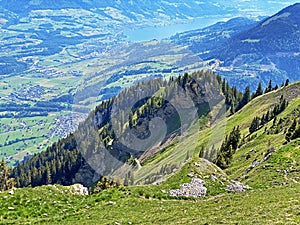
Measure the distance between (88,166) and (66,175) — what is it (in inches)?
532

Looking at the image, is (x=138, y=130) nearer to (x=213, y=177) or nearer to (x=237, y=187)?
(x=213, y=177)

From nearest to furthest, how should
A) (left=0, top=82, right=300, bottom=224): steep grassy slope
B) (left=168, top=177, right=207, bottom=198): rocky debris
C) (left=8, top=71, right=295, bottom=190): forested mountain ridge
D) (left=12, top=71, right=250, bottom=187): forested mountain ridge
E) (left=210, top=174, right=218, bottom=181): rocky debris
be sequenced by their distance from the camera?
(left=0, top=82, right=300, bottom=224): steep grassy slope, (left=168, top=177, right=207, bottom=198): rocky debris, (left=210, top=174, right=218, bottom=181): rocky debris, (left=8, top=71, right=295, bottom=190): forested mountain ridge, (left=12, top=71, right=250, bottom=187): forested mountain ridge

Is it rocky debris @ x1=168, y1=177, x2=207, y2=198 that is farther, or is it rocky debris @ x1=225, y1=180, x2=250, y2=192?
rocky debris @ x1=225, y1=180, x2=250, y2=192

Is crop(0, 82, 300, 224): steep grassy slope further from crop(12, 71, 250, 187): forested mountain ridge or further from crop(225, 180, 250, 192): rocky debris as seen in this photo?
crop(12, 71, 250, 187): forested mountain ridge

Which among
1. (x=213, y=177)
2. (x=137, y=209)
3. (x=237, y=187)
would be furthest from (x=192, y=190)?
(x=137, y=209)

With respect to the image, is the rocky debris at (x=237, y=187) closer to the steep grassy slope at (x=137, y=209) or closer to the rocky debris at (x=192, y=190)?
the rocky debris at (x=192, y=190)

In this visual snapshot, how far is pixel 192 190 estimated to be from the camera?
139ft

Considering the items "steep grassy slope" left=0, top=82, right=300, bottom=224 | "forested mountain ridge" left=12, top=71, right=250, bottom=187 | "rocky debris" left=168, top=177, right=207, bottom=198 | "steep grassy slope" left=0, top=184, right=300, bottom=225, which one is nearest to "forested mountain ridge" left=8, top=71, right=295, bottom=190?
"forested mountain ridge" left=12, top=71, right=250, bottom=187

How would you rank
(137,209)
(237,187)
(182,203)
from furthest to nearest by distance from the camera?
1. (237,187)
2. (182,203)
3. (137,209)

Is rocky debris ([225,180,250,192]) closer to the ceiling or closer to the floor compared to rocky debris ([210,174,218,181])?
closer to the floor

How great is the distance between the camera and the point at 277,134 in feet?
260

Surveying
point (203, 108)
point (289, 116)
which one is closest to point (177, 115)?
point (203, 108)

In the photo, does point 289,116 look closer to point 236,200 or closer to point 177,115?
point 236,200

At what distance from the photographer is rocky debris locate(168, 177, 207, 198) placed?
4119 cm
